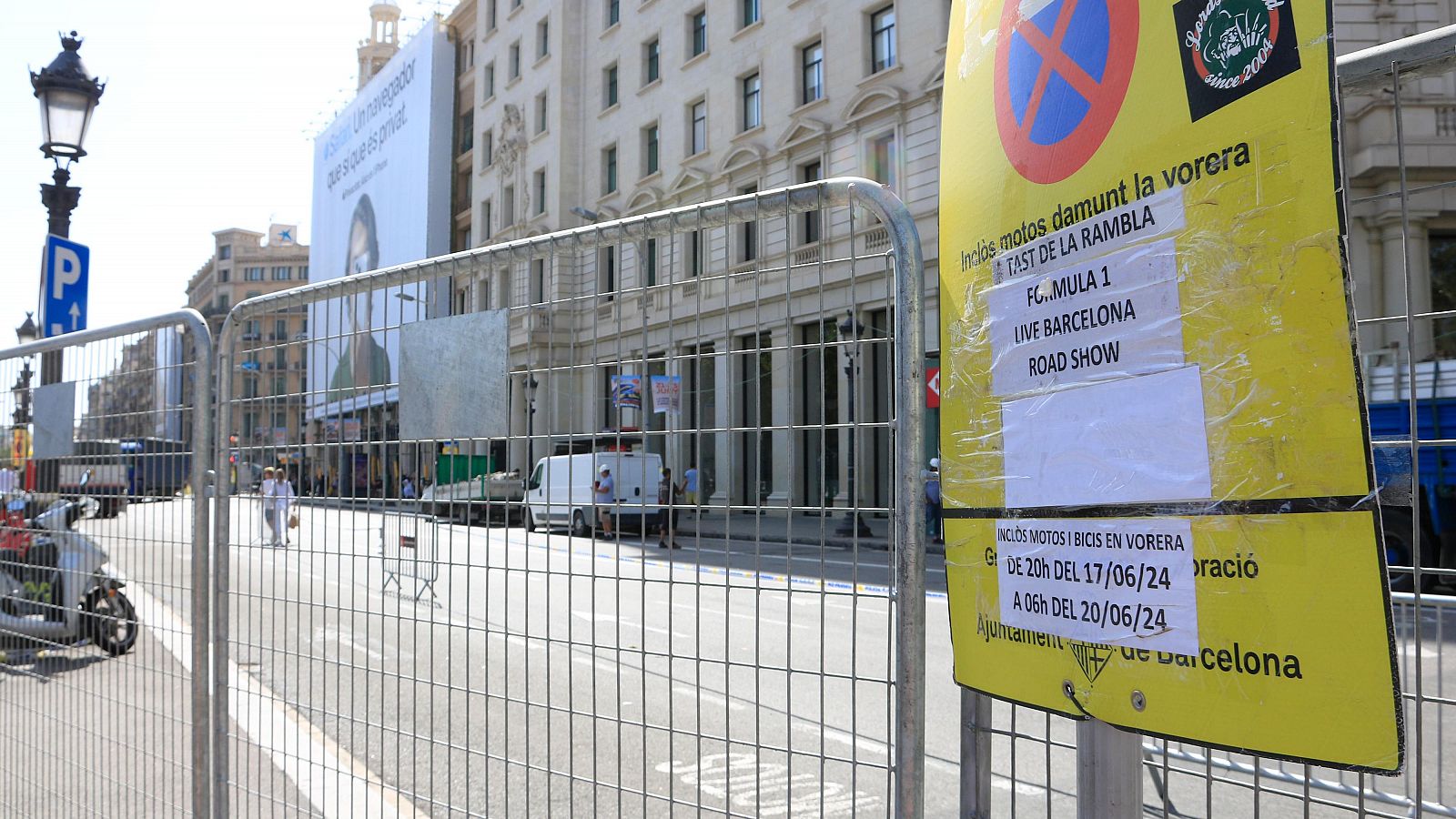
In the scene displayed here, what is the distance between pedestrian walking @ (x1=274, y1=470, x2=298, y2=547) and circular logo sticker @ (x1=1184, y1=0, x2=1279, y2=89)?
9.76ft

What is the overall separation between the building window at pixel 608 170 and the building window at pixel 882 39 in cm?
1340

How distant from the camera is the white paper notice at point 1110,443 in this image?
1496 mm

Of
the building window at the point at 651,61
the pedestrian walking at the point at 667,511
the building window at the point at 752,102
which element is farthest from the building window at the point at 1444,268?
the building window at the point at 651,61

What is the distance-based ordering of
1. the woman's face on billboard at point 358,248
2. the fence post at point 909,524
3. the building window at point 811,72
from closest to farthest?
the fence post at point 909,524 → the building window at point 811,72 → the woman's face on billboard at point 358,248

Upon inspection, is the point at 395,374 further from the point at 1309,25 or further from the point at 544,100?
the point at 544,100

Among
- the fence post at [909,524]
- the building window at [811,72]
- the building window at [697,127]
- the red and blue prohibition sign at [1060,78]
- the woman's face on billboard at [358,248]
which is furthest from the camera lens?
the woman's face on billboard at [358,248]

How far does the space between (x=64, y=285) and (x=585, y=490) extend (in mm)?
7974

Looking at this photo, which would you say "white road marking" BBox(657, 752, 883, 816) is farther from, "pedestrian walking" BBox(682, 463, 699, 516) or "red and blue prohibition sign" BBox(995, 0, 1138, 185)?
"red and blue prohibition sign" BBox(995, 0, 1138, 185)

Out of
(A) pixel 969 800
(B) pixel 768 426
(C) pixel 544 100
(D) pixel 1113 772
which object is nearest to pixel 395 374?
(B) pixel 768 426

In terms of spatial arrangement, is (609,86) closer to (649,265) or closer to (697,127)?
(697,127)

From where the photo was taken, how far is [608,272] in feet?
9.14

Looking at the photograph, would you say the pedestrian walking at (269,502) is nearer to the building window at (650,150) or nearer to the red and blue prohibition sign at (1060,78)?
the red and blue prohibition sign at (1060,78)

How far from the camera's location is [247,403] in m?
3.69

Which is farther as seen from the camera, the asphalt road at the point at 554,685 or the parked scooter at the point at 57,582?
the parked scooter at the point at 57,582
